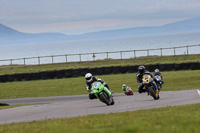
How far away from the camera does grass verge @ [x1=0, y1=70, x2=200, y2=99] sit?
80.9 feet

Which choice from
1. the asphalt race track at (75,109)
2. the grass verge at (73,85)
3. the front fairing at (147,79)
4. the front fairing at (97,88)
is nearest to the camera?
the asphalt race track at (75,109)

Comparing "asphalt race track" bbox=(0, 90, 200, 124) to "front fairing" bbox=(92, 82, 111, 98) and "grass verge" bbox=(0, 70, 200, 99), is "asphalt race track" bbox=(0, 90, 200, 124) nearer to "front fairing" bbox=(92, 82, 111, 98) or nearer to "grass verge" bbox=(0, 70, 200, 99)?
"front fairing" bbox=(92, 82, 111, 98)

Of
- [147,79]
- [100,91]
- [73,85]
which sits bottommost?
[73,85]

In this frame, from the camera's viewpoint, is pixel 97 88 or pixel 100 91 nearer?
pixel 97 88

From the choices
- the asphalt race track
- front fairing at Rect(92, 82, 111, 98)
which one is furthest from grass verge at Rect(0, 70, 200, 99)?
front fairing at Rect(92, 82, 111, 98)

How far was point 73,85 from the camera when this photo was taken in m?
28.6

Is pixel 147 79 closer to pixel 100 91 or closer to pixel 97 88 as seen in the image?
pixel 100 91

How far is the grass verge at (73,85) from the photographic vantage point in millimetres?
24672

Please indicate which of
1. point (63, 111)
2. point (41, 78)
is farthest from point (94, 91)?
point (41, 78)

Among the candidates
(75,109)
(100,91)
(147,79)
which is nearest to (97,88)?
(100,91)

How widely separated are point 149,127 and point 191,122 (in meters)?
0.97

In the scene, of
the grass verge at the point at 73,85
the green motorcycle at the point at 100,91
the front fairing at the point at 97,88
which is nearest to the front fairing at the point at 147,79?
the green motorcycle at the point at 100,91

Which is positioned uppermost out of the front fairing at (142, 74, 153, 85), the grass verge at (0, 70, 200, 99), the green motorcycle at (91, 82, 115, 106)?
the front fairing at (142, 74, 153, 85)

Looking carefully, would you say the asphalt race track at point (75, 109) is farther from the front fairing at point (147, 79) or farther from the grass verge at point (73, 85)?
the grass verge at point (73, 85)
